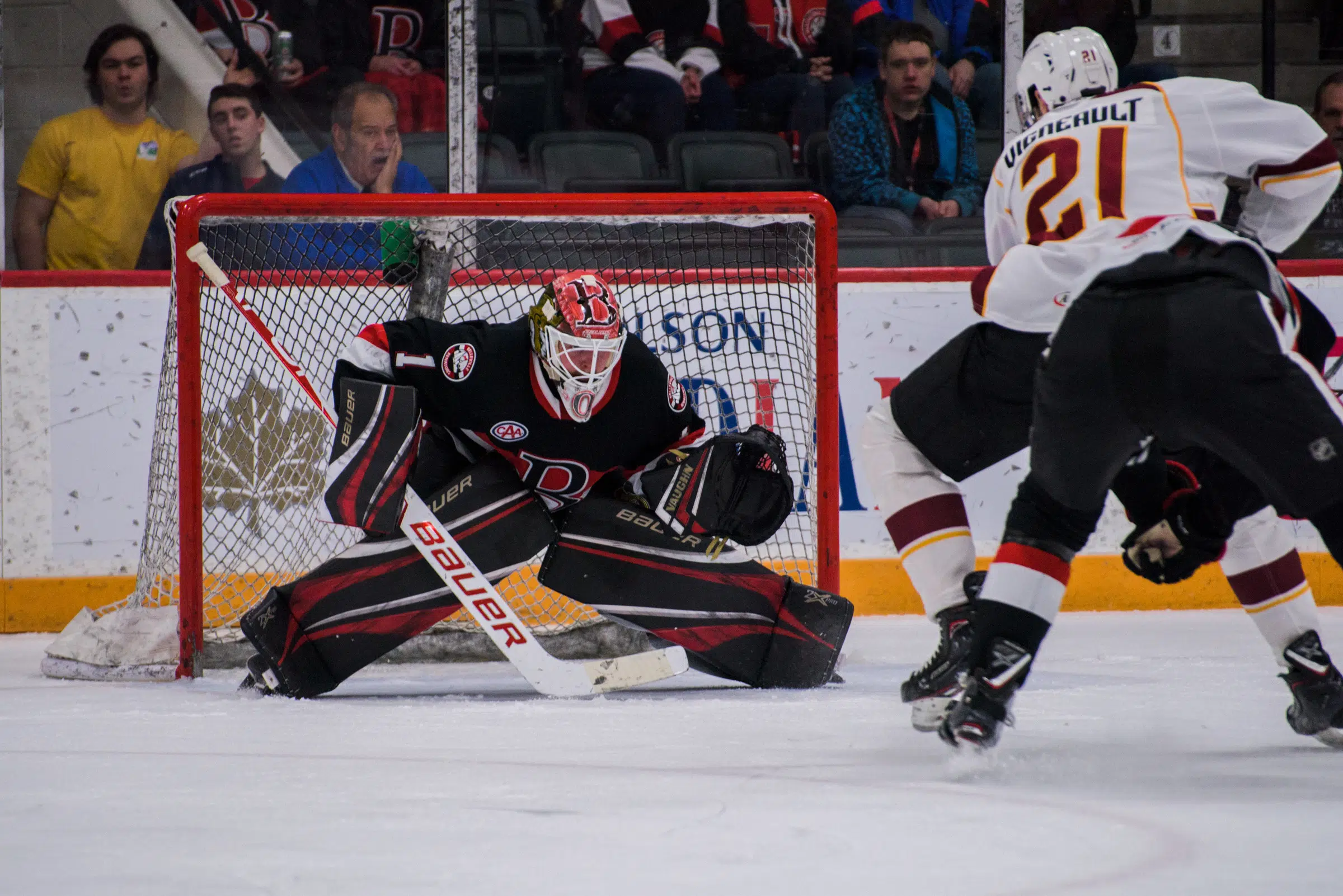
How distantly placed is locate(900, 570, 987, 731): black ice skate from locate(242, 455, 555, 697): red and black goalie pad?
0.87 metres

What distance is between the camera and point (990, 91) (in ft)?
13.6

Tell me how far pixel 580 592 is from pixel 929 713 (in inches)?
35.1

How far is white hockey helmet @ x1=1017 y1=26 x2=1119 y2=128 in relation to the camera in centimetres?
212

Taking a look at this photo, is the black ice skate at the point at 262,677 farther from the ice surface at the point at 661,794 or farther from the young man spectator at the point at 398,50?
the young man spectator at the point at 398,50

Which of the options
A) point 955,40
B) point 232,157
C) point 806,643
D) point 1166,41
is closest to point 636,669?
point 806,643

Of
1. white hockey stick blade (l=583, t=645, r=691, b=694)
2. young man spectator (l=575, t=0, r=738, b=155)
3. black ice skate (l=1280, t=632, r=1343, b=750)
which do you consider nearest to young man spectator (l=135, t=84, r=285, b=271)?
young man spectator (l=575, t=0, r=738, b=155)

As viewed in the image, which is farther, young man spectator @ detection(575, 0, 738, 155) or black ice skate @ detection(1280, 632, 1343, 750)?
young man spectator @ detection(575, 0, 738, 155)

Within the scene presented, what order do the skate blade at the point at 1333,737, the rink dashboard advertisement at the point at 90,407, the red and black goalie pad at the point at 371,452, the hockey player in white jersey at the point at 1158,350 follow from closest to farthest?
1. the hockey player in white jersey at the point at 1158,350
2. the skate blade at the point at 1333,737
3. the red and black goalie pad at the point at 371,452
4. the rink dashboard advertisement at the point at 90,407

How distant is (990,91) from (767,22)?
0.70 m

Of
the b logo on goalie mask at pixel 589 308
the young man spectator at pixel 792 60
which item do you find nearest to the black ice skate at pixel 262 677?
the b logo on goalie mask at pixel 589 308

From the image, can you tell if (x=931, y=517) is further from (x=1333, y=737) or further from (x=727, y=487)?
(x=1333, y=737)

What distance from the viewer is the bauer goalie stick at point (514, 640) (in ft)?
8.60

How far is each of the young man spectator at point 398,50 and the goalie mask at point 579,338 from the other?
1.57 meters

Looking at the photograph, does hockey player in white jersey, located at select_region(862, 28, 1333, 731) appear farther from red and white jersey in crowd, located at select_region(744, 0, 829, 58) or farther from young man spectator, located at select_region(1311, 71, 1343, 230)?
young man spectator, located at select_region(1311, 71, 1343, 230)
